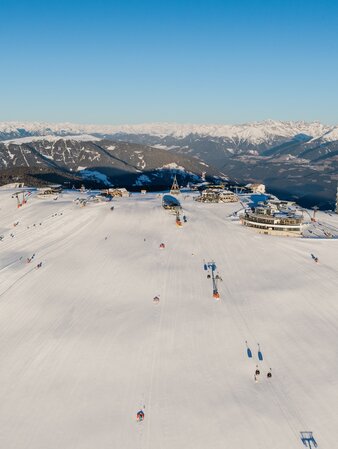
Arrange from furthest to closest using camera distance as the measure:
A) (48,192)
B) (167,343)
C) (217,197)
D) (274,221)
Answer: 1. (48,192)
2. (217,197)
3. (274,221)
4. (167,343)

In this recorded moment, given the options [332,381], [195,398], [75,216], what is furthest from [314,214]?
[195,398]

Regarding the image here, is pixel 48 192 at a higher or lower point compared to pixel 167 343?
lower

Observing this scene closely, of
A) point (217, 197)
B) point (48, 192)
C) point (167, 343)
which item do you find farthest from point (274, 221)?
point (48, 192)

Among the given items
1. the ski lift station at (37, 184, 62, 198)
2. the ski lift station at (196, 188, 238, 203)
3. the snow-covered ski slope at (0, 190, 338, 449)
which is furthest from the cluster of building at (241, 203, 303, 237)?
the ski lift station at (37, 184, 62, 198)

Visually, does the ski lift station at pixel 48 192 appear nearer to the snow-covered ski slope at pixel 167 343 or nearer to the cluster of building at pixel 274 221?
the snow-covered ski slope at pixel 167 343

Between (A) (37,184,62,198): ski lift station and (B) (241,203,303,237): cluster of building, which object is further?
(A) (37,184,62,198): ski lift station

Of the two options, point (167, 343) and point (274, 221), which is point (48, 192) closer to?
point (274, 221)

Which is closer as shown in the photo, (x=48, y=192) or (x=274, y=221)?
(x=274, y=221)

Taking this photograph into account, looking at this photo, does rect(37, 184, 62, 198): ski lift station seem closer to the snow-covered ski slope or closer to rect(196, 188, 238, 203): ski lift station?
rect(196, 188, 238, 203): ski lift station


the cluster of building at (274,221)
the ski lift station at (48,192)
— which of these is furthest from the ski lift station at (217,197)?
the ski lift station at (48,192)
